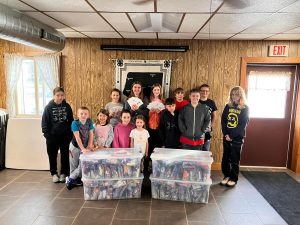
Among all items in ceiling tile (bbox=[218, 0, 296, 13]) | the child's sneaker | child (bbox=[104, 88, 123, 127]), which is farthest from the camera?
child (bbox=[104, 88, 123, 127])

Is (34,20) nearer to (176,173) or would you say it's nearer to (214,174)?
(176,173)

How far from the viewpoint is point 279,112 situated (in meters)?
4.58

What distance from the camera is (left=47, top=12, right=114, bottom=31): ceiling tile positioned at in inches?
112

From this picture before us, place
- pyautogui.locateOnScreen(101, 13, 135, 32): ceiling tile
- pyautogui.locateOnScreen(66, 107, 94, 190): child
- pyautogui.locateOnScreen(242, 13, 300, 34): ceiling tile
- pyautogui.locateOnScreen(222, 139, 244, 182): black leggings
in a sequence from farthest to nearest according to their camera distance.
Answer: pyautogui.locateOnScreen(222, 139, 244, 182): black leggings → pyautogui.locateOnScreen(66, 107, 94, 190): child → pyautogui.locateOnScreen(101, 13, 135, 32): ceiling tile → pyautogui.locateOnScreen(242, 13, 300, 34): ceiling tile

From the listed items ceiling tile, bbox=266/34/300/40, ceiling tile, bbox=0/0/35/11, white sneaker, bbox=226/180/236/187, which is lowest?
white sneaker, bbox=226/180/236/187

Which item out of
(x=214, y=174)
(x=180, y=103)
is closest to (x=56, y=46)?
(x=180, y=103)

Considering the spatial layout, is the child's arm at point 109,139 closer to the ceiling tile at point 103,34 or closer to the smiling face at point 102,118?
the smiling face at point 102,118

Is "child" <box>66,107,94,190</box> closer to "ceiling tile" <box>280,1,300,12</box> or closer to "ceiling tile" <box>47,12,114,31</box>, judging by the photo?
"ceiling tile" <box>47,12,114,31</box>

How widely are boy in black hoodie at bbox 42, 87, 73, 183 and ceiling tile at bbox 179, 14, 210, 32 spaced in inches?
77.2

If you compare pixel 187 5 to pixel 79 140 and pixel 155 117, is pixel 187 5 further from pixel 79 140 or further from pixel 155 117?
pixel 79 140

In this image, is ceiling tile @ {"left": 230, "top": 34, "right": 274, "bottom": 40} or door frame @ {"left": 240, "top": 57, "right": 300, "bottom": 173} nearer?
ceiling tile @ {"left": 230, "top": 34, "right": 274, "bottom": 40}

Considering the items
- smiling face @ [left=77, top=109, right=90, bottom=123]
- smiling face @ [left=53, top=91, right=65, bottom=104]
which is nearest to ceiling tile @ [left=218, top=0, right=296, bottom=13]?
smiling face @ [left=77, top=109, right=90, bottom=123]

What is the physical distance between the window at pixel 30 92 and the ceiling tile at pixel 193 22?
2.71m

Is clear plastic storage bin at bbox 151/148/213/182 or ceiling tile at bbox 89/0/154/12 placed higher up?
ceiling tile at bbox 89/0/154/12
